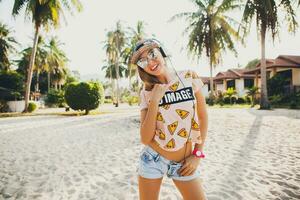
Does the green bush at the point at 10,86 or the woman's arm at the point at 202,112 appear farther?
the green bush at the point at 10,86

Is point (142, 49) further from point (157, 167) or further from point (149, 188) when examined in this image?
point (149, 188)

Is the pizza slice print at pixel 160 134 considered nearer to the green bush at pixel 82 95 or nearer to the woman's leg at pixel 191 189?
the woman's leg at pixel 191 189

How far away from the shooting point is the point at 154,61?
1.77 m

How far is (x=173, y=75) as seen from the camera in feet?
6.13

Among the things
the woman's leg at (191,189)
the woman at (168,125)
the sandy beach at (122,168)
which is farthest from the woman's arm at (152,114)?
the sandy beach at (122,168)

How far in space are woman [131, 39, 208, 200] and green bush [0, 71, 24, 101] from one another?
2972 cm

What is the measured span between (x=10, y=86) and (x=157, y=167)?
3186cm

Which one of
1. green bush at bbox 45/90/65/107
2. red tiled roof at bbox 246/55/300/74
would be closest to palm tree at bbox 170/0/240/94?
red tiled roof at bbox 246/55/300/74

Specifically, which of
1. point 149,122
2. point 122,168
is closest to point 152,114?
point 149,122

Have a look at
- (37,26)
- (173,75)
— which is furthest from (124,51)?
(173,75)

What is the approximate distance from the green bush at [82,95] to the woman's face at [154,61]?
1757 centimetres

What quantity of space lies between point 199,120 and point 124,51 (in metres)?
41.0

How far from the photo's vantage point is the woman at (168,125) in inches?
69.4

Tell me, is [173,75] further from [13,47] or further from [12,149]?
[13,47]
